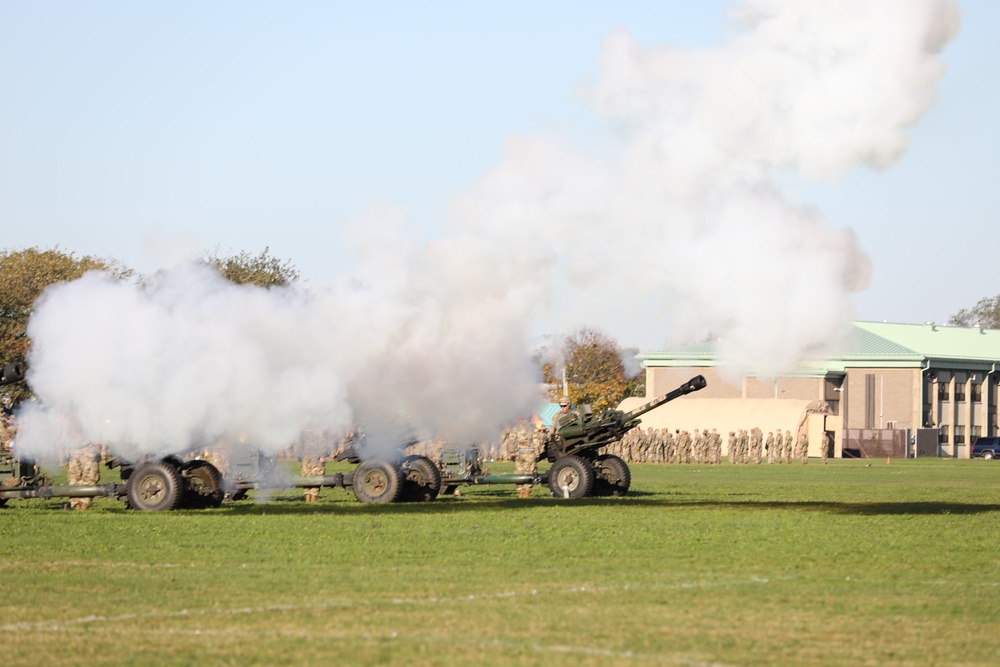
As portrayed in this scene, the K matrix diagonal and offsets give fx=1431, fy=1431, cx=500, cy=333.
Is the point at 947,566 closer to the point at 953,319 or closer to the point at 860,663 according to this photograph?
the point at 860,663

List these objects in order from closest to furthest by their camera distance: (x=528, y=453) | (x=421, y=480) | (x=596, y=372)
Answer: (x=421, y=480)
(x=528, y=453)
(x=596, y=372)

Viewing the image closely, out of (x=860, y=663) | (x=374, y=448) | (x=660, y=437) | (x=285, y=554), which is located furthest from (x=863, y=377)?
(x=860, y=663)

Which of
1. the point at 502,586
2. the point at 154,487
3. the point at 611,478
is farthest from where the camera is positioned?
the point at 611,478

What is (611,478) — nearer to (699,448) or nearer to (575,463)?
(575,463)

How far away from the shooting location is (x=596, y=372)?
97.4m

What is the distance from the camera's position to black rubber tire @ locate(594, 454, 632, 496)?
1219 inches

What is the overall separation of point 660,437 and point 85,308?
42859 millimetres

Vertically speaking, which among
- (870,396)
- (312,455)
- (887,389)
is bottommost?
(312,455)

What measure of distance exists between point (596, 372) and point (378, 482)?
6921 cm

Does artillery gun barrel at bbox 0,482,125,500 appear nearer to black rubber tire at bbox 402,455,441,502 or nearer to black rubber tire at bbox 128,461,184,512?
black rubber tire at bbox 128,461,184,512

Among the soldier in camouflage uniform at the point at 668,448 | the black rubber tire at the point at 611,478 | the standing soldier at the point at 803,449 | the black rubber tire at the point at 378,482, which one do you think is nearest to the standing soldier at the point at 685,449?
the soldier in camouflage uniform at the point at 668,448

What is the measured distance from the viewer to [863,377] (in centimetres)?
8988

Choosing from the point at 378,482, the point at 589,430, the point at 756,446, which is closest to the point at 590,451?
the point at 589,430

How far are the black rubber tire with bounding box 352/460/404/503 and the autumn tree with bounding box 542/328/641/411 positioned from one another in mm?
64490
